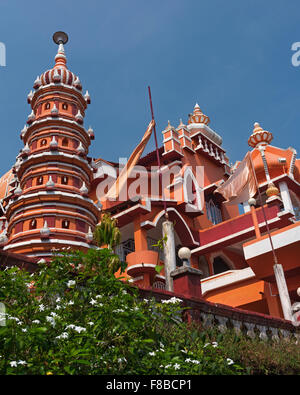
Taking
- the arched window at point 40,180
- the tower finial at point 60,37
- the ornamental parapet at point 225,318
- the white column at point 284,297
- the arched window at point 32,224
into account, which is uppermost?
the tower finial at point 60,37

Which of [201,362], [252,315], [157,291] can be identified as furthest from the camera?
[252,315]

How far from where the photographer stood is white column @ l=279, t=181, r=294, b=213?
79.7 ft

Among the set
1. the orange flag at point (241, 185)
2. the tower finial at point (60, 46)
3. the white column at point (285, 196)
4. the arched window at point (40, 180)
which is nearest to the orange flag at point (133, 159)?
the arched window at point (40, 180)

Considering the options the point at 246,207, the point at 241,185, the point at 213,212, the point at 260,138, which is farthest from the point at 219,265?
the point at 260,138

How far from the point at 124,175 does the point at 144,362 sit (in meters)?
19.8

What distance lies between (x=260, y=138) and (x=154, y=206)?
34.1 ft

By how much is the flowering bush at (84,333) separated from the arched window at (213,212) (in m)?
23.8

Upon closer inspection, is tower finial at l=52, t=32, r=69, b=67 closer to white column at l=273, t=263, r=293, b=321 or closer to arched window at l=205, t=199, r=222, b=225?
arched window at l=205, t=199, r=222, b=225

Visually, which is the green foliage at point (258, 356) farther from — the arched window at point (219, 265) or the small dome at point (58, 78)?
the small dome at point (58, 78)

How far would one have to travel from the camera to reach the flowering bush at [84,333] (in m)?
4.28

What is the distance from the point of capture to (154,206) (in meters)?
24.4

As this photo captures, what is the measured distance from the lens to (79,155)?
78.8 ft

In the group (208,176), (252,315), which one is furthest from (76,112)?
(252,315)
